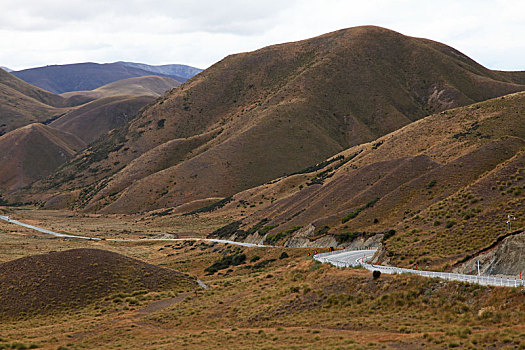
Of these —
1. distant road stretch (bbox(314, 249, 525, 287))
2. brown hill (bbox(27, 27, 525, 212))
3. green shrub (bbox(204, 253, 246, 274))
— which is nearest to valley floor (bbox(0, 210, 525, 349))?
A: distant road stretch (bbox(314, 249, 525, 287))

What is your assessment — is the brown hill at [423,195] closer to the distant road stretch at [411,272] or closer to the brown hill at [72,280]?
the distant road stretch at [411,272]

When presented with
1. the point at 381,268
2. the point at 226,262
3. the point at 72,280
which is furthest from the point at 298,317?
the point at 226,262

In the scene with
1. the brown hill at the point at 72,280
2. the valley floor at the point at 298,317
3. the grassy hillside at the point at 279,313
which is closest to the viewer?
the valley floor at the point at 298,317

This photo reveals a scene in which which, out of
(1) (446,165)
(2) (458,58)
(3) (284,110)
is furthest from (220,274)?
(2) (458,58)

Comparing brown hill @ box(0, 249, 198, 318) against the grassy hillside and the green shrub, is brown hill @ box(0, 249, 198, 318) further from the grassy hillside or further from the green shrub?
the green shrub

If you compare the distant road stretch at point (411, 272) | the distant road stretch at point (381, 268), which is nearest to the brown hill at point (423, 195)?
the distant road stretch at point (381, 268)

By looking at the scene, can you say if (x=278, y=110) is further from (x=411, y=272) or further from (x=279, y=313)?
(x=411, y=272)
